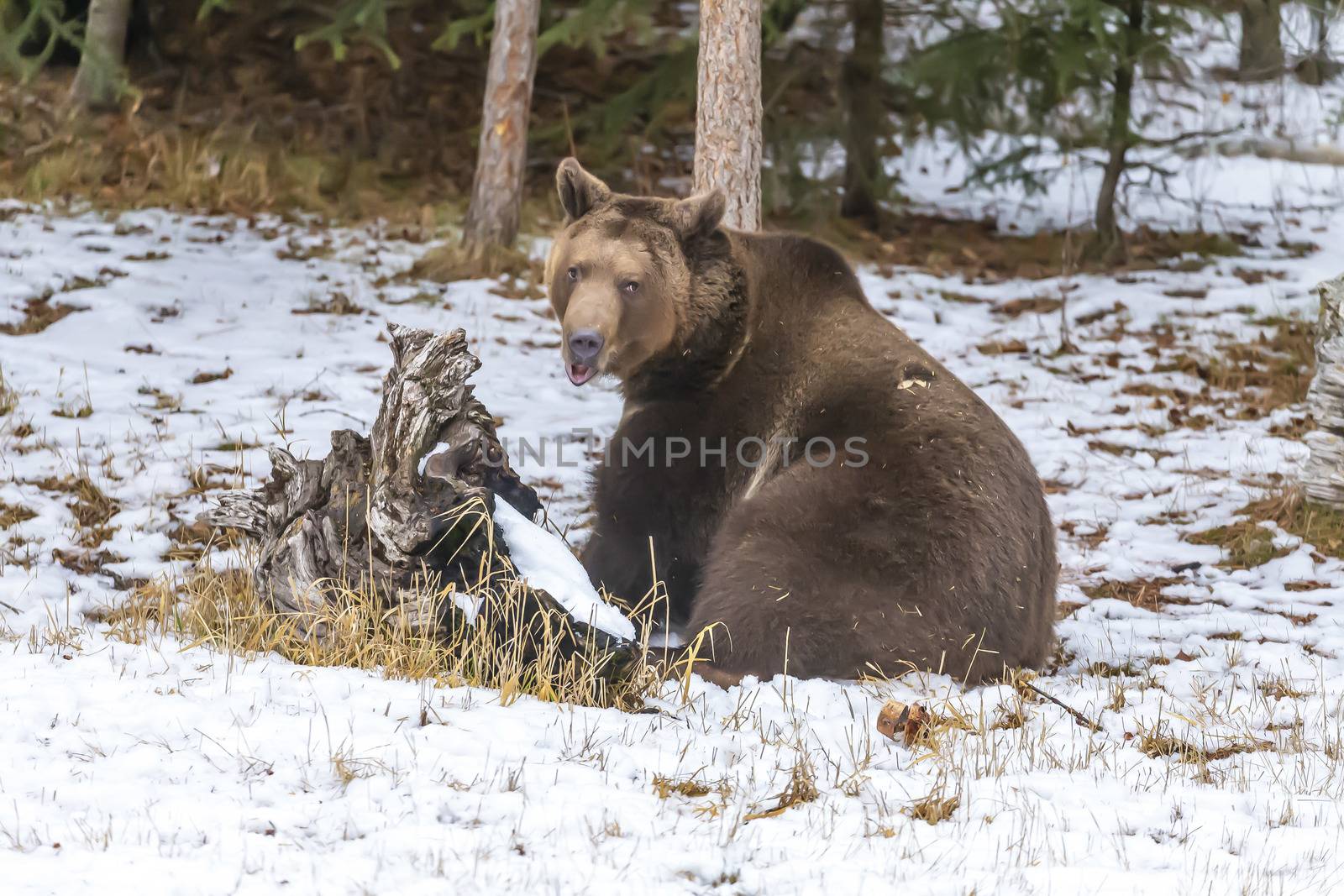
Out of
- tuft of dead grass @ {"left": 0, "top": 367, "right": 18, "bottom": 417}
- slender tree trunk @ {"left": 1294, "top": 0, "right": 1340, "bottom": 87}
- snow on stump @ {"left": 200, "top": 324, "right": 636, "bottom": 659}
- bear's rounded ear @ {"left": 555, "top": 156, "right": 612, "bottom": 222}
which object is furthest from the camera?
slender tree trunk @ {"left": 1294, "top": 0, "right": 1340, "bottom": 87}

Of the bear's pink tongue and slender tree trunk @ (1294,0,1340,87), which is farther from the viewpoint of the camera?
slender tree trunk @ (1294,0,1340,87)

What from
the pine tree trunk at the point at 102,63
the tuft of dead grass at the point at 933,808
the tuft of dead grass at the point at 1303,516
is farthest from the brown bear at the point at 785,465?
the pine tree trunk at the point at 102,63

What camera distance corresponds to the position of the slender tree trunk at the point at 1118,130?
38.1 ft

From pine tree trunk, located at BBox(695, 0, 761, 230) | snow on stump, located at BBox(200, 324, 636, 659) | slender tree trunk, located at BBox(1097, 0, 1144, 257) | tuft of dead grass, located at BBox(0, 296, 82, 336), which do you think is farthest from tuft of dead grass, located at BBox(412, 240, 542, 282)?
slender tree trunk, located at BBox(1097, 0, 1144, 257)

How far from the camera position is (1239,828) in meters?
3.71

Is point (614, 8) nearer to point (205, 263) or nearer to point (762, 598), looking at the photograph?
point (205, 263)

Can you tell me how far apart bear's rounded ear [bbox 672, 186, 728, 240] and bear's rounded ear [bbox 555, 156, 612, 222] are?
0.36 meters

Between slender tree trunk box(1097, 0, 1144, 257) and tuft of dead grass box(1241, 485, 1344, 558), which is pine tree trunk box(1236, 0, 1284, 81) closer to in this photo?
slender tree trunk box(1097, 0, 1144, 257)

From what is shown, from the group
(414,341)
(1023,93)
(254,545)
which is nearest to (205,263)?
(254,545)

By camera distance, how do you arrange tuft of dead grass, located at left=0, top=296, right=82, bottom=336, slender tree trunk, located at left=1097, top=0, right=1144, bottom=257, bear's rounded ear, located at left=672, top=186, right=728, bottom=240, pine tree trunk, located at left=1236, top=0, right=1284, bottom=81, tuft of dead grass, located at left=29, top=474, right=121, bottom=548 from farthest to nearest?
slender tree trunk, located at left=1097, top=0, right=1144, bottom=257 → pine tree trunk, located at left=1236, top=0, right=1284, bottom=81 → tuft of dead grass, located at left=0, top=296, right=82, bottom=336 → tuft of dead grass, located at left=29, top=474, right=121, bottom=548 → bear's rounded ear, located at left=672, top=186, right=728, bottom=240

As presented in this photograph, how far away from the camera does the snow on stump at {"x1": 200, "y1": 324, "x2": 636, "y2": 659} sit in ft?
15.4

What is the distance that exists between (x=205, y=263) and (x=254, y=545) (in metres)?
5.28

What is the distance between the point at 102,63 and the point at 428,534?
381 inches

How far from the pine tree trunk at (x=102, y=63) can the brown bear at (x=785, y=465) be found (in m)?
8.37
